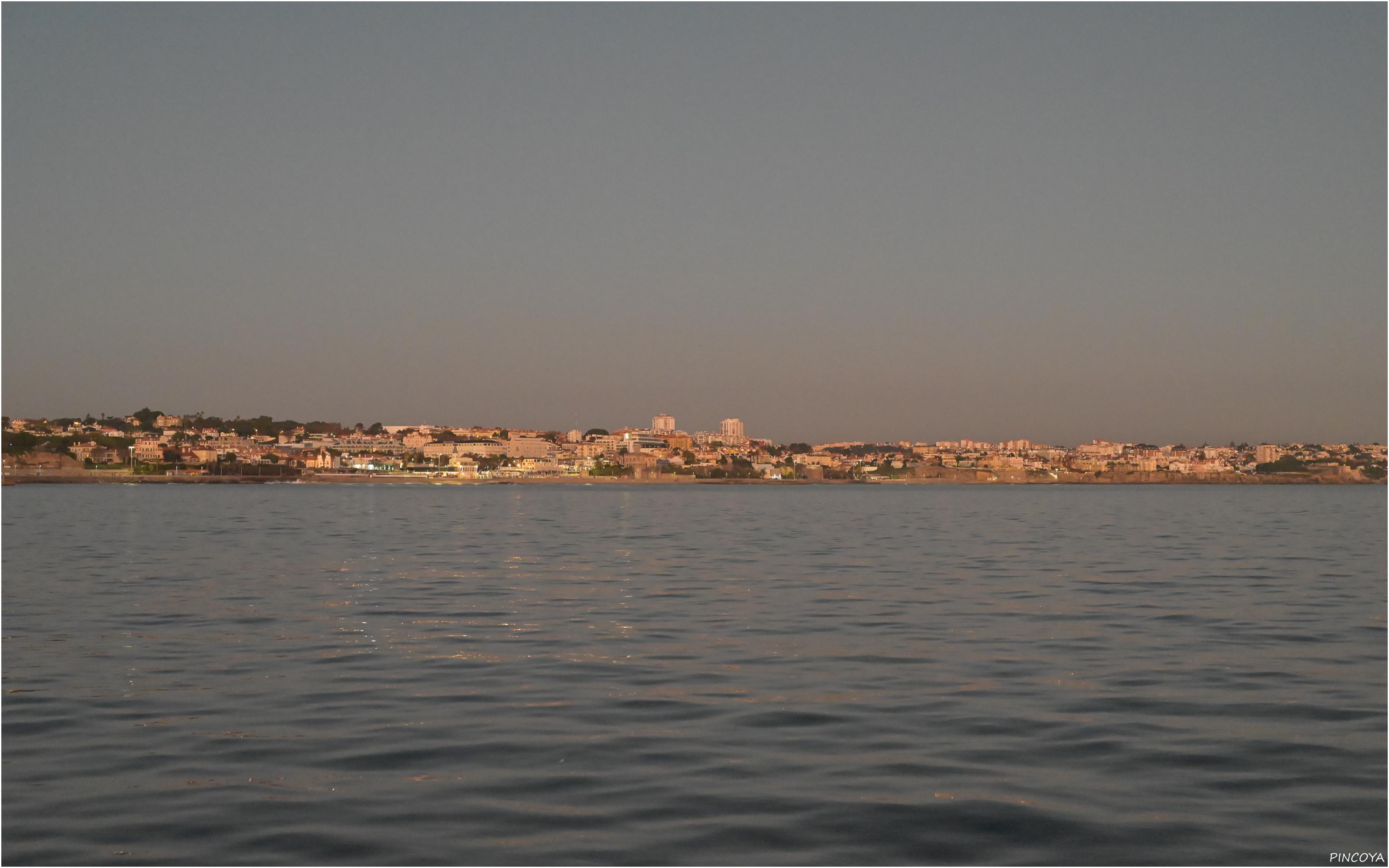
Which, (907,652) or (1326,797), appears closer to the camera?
(1326,797)

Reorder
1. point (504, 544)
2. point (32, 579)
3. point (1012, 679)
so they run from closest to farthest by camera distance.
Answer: point (1012, 679), point (32, 579), point (504, 544)

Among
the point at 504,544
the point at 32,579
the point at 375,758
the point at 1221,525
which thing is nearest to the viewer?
the point at 375,758

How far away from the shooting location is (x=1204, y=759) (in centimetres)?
991

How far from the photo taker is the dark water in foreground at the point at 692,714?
7.94 m

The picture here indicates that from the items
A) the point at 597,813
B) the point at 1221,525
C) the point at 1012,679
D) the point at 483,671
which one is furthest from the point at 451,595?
the point at 1221,525

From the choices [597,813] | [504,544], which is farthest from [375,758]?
[504,544]

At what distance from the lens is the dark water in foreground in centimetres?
794

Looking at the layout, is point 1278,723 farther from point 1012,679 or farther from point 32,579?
point 32,579

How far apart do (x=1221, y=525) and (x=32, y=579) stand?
4700 cm

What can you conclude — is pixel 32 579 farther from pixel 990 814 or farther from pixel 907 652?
pixel 990 814

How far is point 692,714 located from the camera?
11742mm

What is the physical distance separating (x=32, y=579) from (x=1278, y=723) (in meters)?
23.0

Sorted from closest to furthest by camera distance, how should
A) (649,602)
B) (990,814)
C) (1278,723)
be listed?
(990,814) < (1278,723) < (649,602)

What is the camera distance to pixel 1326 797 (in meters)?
8.79
